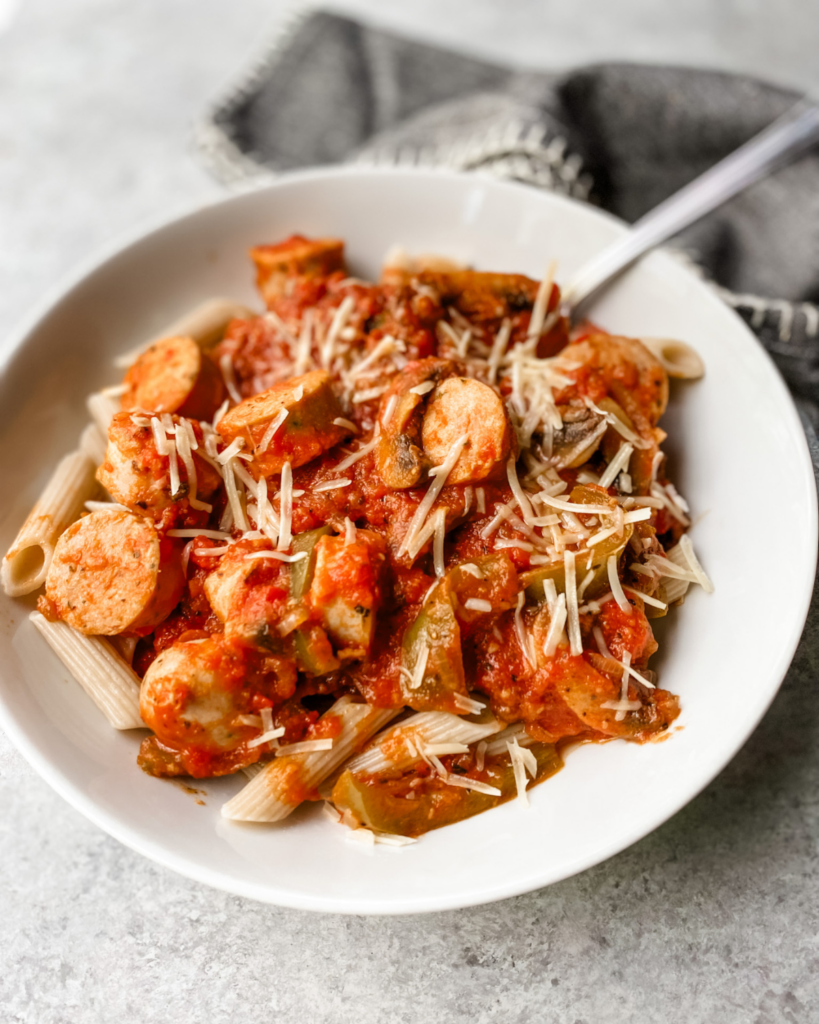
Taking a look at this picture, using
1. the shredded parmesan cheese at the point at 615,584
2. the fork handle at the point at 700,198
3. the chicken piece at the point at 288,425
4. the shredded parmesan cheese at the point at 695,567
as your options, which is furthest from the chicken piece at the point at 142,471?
the fork handle at the point at 700,198

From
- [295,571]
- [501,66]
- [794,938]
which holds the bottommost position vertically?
[794,938]

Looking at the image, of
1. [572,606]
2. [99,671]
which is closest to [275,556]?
[99,671]

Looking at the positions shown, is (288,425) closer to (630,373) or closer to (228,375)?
(228,375)

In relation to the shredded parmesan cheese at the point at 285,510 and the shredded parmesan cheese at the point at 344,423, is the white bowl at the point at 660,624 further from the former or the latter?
the shredded parmesan cheese at the point at 344,423

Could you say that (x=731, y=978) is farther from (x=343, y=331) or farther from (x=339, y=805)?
(x=343, y=331)

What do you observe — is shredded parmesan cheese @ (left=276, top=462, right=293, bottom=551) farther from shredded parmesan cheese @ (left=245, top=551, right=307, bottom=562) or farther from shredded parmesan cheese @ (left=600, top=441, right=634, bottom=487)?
shredded parmesan cheese @ (left=600, top=441, right=634, bottom=487)

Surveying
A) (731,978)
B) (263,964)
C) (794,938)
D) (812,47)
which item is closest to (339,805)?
(263,964)

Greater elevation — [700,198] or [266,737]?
[700,198]
